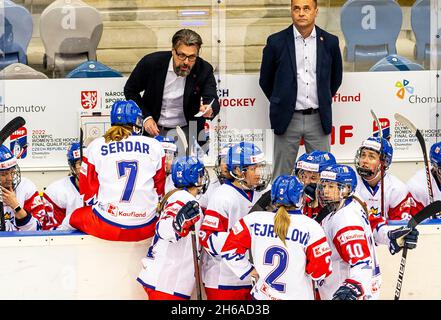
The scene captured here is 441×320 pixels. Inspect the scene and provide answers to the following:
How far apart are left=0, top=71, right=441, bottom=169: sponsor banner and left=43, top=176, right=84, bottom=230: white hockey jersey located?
71cm

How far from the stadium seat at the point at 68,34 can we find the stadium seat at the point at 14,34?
0.11 meters

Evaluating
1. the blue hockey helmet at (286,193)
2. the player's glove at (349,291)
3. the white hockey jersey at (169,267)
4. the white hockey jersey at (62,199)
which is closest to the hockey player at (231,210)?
the white hockey jersey at (169,267)

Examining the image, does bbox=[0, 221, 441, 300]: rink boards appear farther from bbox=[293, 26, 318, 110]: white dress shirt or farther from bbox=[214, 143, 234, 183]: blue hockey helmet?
bbox=[293, 26, 318, 110]: white dress shirt

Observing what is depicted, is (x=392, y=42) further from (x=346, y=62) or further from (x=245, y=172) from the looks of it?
(x=245, y=172)

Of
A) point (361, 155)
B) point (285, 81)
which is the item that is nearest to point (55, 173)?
point (285, 81)

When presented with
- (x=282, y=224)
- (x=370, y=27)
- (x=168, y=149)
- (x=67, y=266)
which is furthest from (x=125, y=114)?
(x=370, y=27)

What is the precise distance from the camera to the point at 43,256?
21.9 ft

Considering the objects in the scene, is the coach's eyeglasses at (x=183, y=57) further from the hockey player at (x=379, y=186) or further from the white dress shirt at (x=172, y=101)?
the hockey player at (x=379, y=186)

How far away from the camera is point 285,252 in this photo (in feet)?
19.9

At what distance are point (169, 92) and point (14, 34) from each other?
1.13 meters

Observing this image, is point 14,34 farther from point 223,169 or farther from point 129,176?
point 223,169

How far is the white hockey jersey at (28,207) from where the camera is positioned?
7188 millimetres
